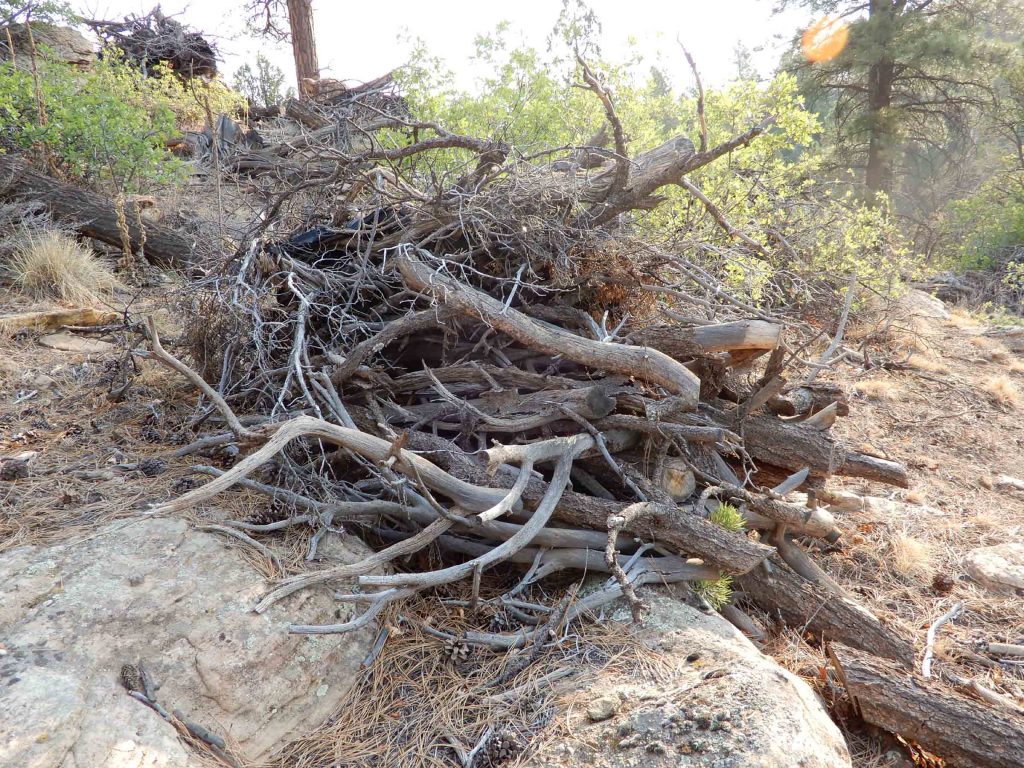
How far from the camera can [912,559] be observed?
12.4 ft

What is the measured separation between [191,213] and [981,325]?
1107 centimetres

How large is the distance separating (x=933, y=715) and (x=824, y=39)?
48.7 feet

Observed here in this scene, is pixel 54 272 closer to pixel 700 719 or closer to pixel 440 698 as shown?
pixel 440 698

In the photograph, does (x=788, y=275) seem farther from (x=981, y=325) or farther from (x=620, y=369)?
(x=981, y=325)

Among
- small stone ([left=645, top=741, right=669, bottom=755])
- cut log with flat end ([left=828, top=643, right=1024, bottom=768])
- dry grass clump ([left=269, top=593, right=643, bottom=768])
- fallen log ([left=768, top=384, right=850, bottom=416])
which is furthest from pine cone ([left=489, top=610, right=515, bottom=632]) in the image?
fallen log ([left=768, top=384, right=850, bottom=416])

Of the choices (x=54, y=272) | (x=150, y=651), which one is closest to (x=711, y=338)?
(x=150, y=651)

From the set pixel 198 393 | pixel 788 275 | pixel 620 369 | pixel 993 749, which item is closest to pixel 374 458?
pixel 620 369

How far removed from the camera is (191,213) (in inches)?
300

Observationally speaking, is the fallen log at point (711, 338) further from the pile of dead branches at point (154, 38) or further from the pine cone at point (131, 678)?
the pile of dead branches at point (154, 38)

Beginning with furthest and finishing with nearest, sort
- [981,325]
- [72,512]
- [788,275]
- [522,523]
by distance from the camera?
[981,325] → [788,275] → [522,523] → [72,512]

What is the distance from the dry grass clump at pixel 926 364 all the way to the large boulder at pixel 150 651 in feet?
22.8

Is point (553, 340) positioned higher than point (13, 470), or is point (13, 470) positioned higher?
point (553, 340)

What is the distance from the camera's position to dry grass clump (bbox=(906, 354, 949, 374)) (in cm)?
702

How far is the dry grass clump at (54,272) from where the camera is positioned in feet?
17.4
